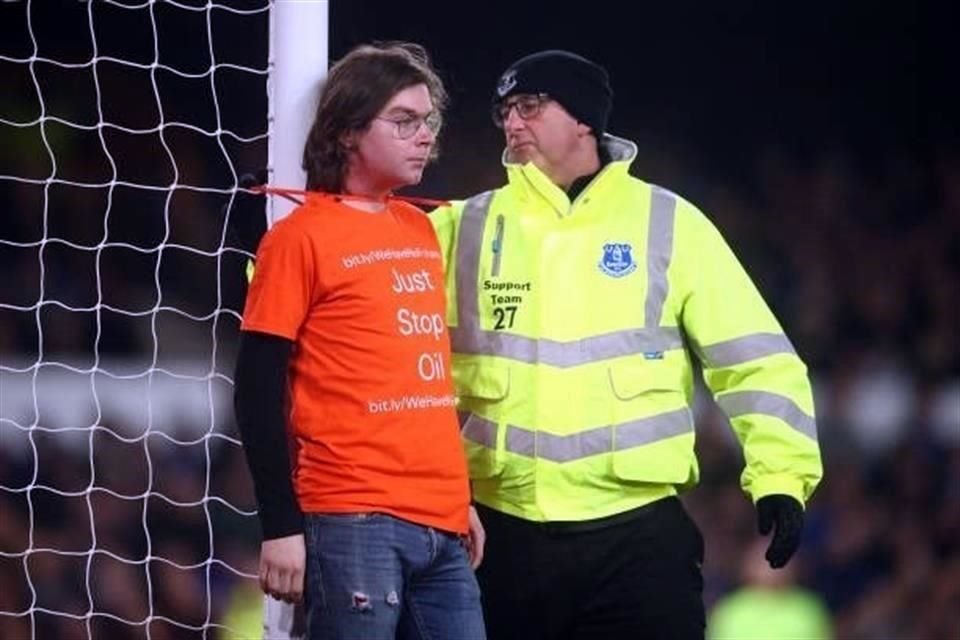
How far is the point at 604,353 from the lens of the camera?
10.5 feet

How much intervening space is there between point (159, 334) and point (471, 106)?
43.1 inches

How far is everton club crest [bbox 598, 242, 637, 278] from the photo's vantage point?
3236 mm

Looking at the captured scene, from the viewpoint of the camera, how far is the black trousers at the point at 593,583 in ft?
10.5

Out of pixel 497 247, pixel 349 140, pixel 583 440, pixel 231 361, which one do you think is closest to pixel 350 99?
pixel 349 140

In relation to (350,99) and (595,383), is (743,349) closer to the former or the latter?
(595,383)

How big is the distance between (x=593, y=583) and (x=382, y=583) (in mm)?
412

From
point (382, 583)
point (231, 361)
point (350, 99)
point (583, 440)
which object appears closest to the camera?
point (382, 583)

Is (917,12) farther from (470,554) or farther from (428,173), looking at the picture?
(470,554)

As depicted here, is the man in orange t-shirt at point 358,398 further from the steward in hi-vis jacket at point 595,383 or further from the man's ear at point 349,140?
the steward in hi-vis jacket at point 595,383

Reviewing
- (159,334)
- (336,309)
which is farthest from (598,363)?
(159,334)

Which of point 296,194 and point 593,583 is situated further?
point 593,583

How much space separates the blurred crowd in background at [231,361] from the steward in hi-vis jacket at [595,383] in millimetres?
1736

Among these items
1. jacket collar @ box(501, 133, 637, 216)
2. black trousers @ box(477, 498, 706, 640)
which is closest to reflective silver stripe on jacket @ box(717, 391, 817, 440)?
black trousers @ box(477, 498, 706, 640)

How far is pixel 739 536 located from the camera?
234 inches
